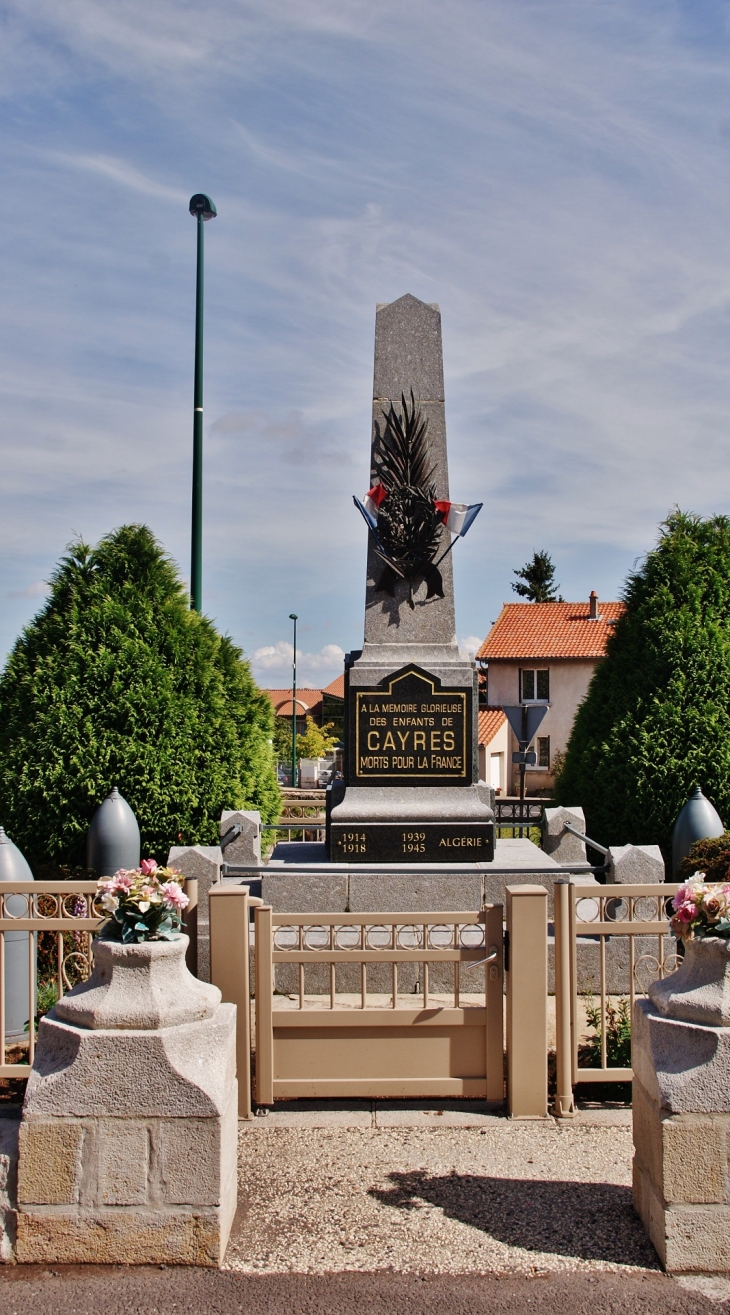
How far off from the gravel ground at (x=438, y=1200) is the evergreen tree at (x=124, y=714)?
4732 millimetres

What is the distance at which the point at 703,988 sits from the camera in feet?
11.9

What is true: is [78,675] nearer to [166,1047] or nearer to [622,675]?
[622,675]

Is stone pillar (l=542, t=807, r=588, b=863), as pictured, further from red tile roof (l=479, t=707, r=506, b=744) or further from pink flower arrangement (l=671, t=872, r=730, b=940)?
red tile roof (l=479, t=707, r=506, b=744)

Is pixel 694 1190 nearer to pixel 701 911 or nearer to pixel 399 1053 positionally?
pixel 701 911

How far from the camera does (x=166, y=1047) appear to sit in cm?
360

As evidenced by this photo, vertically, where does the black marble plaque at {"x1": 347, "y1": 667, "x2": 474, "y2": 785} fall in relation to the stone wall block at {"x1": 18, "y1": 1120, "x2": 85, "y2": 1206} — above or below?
above

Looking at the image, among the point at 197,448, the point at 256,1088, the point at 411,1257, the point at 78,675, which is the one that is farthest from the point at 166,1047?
the point at 197,448

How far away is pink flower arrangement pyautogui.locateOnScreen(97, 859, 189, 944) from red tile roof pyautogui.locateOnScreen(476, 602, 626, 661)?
103 feet

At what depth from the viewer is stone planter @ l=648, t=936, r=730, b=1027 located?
3.54m

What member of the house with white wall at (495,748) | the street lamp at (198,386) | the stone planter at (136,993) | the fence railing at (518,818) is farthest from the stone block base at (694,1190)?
the house with white wall at (495,748)

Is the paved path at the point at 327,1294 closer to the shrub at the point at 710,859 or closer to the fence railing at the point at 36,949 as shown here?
the fence railing at the point at 36,949

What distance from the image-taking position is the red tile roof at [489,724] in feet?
91.0

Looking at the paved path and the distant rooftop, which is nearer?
the paved path

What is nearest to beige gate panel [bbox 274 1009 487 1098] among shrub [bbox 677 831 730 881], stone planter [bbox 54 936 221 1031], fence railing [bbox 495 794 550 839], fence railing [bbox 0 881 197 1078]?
fence railing [bbox 0 881 197 1078]
